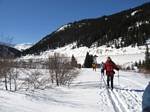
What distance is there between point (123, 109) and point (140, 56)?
401 feet

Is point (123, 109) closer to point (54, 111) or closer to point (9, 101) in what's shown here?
point (54, 111)

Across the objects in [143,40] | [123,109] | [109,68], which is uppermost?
[143,40]

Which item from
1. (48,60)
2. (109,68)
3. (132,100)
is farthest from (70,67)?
(132,100)

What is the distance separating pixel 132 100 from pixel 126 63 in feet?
356

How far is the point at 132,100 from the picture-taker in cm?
1184

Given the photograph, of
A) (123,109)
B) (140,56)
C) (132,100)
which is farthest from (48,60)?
(140,56)

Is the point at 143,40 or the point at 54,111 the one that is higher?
the point at 143,40

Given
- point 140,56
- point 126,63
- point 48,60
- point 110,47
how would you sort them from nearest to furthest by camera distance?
point 48,60 < point 126,63 < point 140,56 < point 110,47

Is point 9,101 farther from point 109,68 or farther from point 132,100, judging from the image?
point 109,68

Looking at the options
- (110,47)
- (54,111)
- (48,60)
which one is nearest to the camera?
(54,111)

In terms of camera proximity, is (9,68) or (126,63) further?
(126,63)

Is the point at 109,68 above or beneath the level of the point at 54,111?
above

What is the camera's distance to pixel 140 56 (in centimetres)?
12975

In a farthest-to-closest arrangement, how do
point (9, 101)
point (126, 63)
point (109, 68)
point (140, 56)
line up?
point (140, 56)
point (126, 63)
point (109, 68)
point (9, 101)
